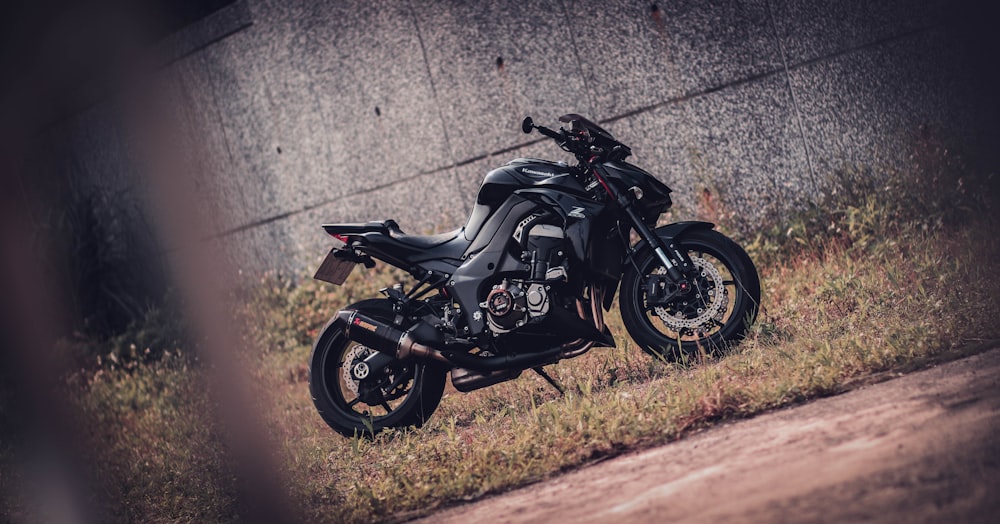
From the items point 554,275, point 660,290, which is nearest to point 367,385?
point 554,275

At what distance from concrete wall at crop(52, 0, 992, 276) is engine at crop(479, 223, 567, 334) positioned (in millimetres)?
2671

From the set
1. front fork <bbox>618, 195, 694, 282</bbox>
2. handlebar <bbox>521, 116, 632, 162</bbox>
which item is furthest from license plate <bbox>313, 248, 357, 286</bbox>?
front fork <bbox>618, 195, 694, 282</bbox>

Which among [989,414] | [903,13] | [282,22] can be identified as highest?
[282,22]

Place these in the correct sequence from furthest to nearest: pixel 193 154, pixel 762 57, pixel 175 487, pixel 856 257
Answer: pixel 193 154
pixel 762 57
pixel 856 257
pixel 175 487

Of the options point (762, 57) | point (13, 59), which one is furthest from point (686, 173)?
point (13, 59)

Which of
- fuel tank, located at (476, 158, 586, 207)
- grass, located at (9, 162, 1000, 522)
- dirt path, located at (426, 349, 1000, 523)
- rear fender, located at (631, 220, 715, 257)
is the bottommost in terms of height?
dirt path, located at (426, 349, 1000, 523)

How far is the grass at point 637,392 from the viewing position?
13.6 feet

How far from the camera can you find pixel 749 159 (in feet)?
23.2

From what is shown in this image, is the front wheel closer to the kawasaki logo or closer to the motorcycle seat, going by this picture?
the motorcycle seat

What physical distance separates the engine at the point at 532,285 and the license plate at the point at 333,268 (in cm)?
89

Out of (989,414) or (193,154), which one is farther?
(193,154)

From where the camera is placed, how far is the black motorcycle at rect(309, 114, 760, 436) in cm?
495

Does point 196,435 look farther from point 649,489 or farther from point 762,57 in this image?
point 762,57

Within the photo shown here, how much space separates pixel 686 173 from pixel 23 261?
24.0 feet
